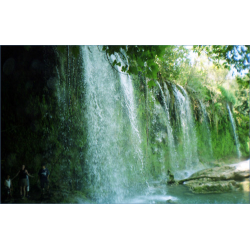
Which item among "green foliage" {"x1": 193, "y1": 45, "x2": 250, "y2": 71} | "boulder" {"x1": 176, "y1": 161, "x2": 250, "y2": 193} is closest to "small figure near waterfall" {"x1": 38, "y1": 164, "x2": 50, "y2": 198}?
"boulder" {"x1": 176, "y1": 161, "x2": 250, "y2": 193}

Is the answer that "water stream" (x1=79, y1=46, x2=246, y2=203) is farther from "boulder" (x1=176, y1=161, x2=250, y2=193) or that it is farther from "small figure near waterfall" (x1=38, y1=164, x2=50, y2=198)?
"small figure near waterfall" (x1=38, y1=164, x2=50, y2=198)

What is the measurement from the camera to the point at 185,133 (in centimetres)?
463

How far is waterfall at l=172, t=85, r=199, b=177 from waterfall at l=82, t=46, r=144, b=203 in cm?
92

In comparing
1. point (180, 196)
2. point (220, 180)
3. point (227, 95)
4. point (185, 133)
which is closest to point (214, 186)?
point (220, 180)

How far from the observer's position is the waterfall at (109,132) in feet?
12.0

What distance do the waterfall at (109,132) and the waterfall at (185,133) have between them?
3.01 ft

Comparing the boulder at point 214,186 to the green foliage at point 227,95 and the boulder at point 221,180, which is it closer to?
the boulder at point 221,180

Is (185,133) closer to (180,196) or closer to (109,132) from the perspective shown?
(180,196)

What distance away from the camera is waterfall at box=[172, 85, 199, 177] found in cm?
432

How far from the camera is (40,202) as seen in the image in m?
2.96

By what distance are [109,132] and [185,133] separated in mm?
1646
